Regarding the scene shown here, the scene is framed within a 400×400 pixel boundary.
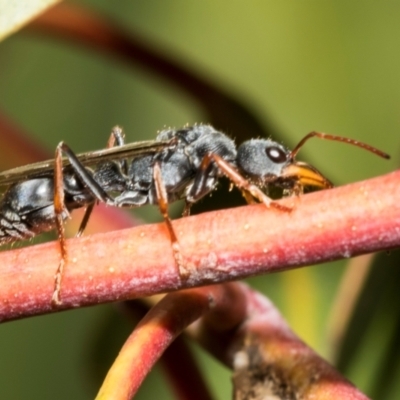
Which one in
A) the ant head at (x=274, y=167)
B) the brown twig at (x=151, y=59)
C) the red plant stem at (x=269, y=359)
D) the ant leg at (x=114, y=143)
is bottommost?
the ant leg at (x=114, y=143)

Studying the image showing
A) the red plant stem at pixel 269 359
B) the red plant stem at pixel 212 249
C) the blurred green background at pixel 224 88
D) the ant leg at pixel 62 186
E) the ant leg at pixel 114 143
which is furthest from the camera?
the blurred green background at pixel 224 88

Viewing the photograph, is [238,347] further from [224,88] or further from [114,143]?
Result: [224,88]

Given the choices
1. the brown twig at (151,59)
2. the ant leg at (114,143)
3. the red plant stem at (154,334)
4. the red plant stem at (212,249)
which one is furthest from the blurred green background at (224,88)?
the red plant stem at (212,249)

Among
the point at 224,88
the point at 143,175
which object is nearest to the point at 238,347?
the point at 143,175

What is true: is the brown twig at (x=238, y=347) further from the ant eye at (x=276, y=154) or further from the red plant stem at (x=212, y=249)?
the ant eye at (x=276, y=154)

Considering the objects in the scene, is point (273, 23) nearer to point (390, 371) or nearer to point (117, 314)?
point (117, 314)

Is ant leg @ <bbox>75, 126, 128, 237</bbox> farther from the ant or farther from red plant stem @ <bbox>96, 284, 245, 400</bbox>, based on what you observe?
red plant stem @ <bbox>96, 284, 245, 400</bbox>
